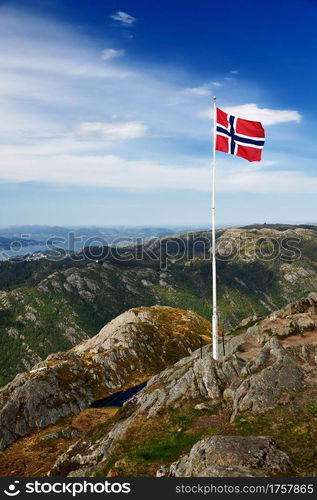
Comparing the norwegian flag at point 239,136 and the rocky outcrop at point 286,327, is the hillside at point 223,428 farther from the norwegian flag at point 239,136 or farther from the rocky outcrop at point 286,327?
the norwegian flag at point 239,136

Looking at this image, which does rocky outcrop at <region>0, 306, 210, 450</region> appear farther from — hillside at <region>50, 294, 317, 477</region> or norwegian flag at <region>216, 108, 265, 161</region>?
norwegian flag at <region>216, 108, 265, 161</region>

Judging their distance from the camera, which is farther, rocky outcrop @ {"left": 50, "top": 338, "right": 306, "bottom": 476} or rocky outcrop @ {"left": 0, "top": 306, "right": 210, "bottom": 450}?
rocky outcrop @ {"left": 0, "top": 306, "right": 210, "bottom": 450}

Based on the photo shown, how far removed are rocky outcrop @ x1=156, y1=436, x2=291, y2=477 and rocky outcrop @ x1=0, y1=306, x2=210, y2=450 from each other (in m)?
70.2

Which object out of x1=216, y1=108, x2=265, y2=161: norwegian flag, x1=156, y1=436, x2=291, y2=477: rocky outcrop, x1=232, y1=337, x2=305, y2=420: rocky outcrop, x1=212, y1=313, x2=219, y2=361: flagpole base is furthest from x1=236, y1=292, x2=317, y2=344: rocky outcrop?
x1=156, y1=436, x2=291, y2=477: rocky outcrop

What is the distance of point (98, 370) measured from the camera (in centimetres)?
11550

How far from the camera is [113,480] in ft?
69.6

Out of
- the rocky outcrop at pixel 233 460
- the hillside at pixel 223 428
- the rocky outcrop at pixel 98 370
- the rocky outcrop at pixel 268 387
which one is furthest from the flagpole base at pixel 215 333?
the rocky outcrop at pixel 98 370

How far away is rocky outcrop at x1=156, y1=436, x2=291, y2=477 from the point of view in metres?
20.4

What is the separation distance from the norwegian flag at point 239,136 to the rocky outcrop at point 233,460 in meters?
26.7

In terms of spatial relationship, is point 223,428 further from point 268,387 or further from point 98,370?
point 98,370

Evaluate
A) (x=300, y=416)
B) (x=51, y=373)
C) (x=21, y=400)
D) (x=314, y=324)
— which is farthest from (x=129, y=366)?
(x=300, y=416)

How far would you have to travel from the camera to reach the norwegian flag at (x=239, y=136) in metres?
37.0

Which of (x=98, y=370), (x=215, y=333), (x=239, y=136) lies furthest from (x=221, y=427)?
(x=98, y=370)

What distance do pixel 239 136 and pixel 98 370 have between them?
97.5m
